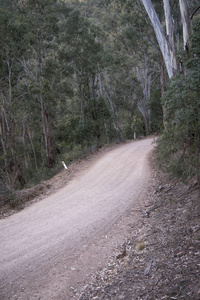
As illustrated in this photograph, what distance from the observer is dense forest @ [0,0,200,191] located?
682 cm

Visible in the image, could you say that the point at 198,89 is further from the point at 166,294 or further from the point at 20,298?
the point at 20,298

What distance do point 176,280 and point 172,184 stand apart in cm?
603

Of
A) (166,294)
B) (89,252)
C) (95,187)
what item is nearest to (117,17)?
(95,187)

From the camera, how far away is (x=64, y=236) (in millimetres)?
6371

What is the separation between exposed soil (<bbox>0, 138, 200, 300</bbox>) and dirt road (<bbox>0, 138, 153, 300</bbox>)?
0.13 feet

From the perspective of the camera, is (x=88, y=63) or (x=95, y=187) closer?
(x=95, y=187)

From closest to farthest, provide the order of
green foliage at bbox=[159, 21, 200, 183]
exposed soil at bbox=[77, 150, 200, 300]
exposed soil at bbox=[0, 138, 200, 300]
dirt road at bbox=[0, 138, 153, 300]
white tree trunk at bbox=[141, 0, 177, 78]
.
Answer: exposed soil at bbox=[77, 150, 200, 300] → exposed soil at bbox=[0, 138, 200, 300] → dirt road at bbox=[0, 138, 153, 300] → green foliage at bbox=[159, 21, 200, 183] → white tree trunk at bbox=[141, 0, 177, 78]

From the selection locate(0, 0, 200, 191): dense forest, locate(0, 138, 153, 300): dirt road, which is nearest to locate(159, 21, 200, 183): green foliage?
locate(0, 0, 200, 191): dense forest

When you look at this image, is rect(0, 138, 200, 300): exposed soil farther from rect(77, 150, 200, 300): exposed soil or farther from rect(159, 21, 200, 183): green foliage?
rect(159, 21, 200, 183): green foliage

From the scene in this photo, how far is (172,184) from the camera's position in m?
9.31

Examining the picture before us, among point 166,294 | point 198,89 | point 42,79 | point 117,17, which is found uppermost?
point 117,17

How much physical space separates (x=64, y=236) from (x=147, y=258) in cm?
238

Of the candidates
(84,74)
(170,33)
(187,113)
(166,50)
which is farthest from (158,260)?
(84,74)

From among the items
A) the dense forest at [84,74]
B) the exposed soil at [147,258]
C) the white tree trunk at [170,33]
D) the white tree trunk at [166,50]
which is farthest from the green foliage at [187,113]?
the white tree trunk at [170,33]
